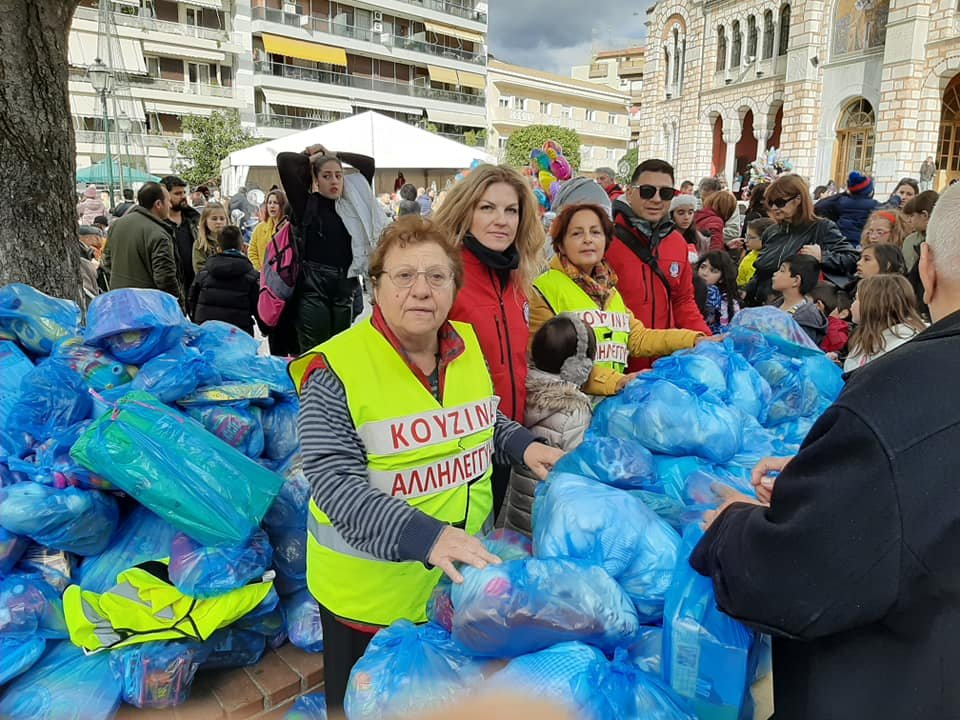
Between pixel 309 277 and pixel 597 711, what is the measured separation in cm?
359

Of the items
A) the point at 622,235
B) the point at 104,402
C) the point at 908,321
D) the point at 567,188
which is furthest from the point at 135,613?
the point at 908,321

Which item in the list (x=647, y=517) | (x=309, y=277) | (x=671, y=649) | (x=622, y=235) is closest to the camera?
(x=671, y=649)

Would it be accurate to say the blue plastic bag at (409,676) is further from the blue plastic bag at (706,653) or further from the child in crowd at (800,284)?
the child in crowd at (800,284)

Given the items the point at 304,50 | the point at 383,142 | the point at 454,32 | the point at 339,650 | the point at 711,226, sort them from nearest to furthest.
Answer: the point at 339,650 < the point at 711,226 < the point at 383,142 < the point at 304,50 < the point at 454,32

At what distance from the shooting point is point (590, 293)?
273cm

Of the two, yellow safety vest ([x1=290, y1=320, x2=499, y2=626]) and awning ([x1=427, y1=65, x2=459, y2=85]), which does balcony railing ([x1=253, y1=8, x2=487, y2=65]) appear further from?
yellow safety vest ([x1=290, y1=320, x2=499, y2=626])

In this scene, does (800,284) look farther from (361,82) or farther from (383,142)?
(361,82)

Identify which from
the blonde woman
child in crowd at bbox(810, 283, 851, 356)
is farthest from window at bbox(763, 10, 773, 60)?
the blonde woman

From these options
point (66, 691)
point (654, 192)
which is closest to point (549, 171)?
point (654, 192)

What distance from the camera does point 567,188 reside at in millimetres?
4391

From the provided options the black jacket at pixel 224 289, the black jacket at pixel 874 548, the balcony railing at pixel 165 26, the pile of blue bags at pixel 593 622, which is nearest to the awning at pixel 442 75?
the balcony railing at pixel 165 26

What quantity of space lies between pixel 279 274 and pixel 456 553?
3200 mm

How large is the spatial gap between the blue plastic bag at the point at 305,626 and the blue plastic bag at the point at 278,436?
0.62 metres

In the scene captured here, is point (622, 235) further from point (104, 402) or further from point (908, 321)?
point (104, 402)
